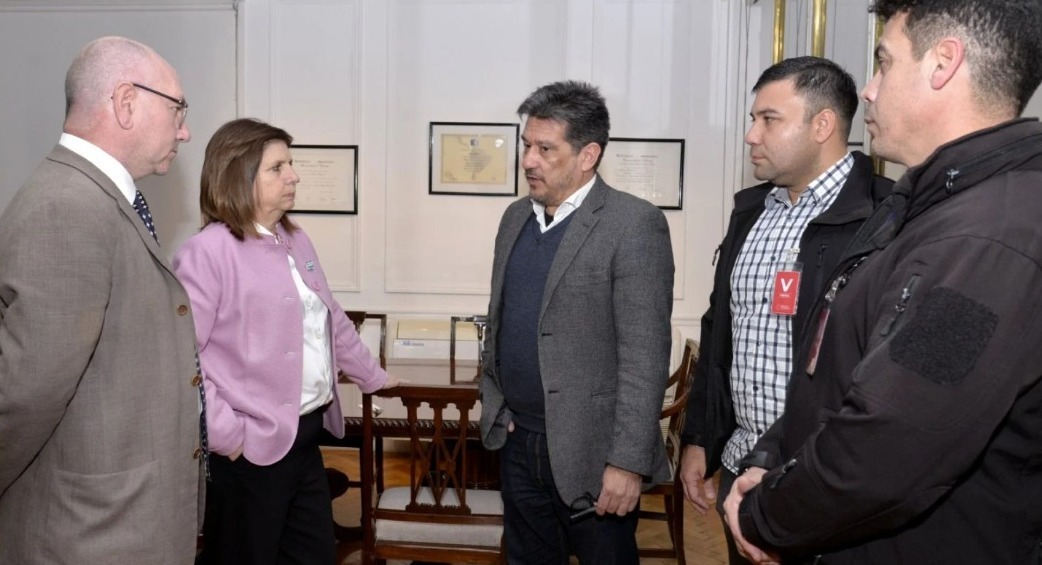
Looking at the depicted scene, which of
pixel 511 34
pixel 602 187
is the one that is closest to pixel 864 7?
pixel 602 187

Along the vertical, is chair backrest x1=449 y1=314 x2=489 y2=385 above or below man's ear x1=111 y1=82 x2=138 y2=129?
below

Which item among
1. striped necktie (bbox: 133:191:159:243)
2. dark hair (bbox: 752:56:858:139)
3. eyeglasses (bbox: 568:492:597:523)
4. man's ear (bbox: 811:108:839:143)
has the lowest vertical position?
eyeglasses (bbox: 568:492:597:523)

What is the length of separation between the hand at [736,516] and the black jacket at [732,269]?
467 millimetres

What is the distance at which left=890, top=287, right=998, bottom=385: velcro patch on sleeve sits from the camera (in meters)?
0.91

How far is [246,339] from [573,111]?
101 centimetres

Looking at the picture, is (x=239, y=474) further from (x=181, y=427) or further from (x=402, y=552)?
(x=402, y=552)

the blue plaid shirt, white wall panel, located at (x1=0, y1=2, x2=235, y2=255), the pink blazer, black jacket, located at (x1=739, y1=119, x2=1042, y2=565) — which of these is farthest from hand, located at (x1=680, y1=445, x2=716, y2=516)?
white wall panel, located at (x1=0, y1=2, x2=235, y2=255)

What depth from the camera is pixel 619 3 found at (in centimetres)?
489

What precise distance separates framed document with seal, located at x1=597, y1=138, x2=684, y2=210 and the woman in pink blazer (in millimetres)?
3072

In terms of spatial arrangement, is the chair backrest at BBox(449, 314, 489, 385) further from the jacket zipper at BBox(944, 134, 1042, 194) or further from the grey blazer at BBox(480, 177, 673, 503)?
the jacket zipper at BBox(944, 134, 1042, 194)

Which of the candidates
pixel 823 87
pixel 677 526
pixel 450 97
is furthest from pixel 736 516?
pixel 450 97

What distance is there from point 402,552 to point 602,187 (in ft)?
4.09

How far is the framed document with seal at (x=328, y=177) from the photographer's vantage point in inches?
200

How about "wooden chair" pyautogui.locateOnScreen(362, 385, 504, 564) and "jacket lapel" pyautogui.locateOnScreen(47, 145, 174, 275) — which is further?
"wooden chair" pyautogui.locateOnScreen(362, 385, 504, 564)
